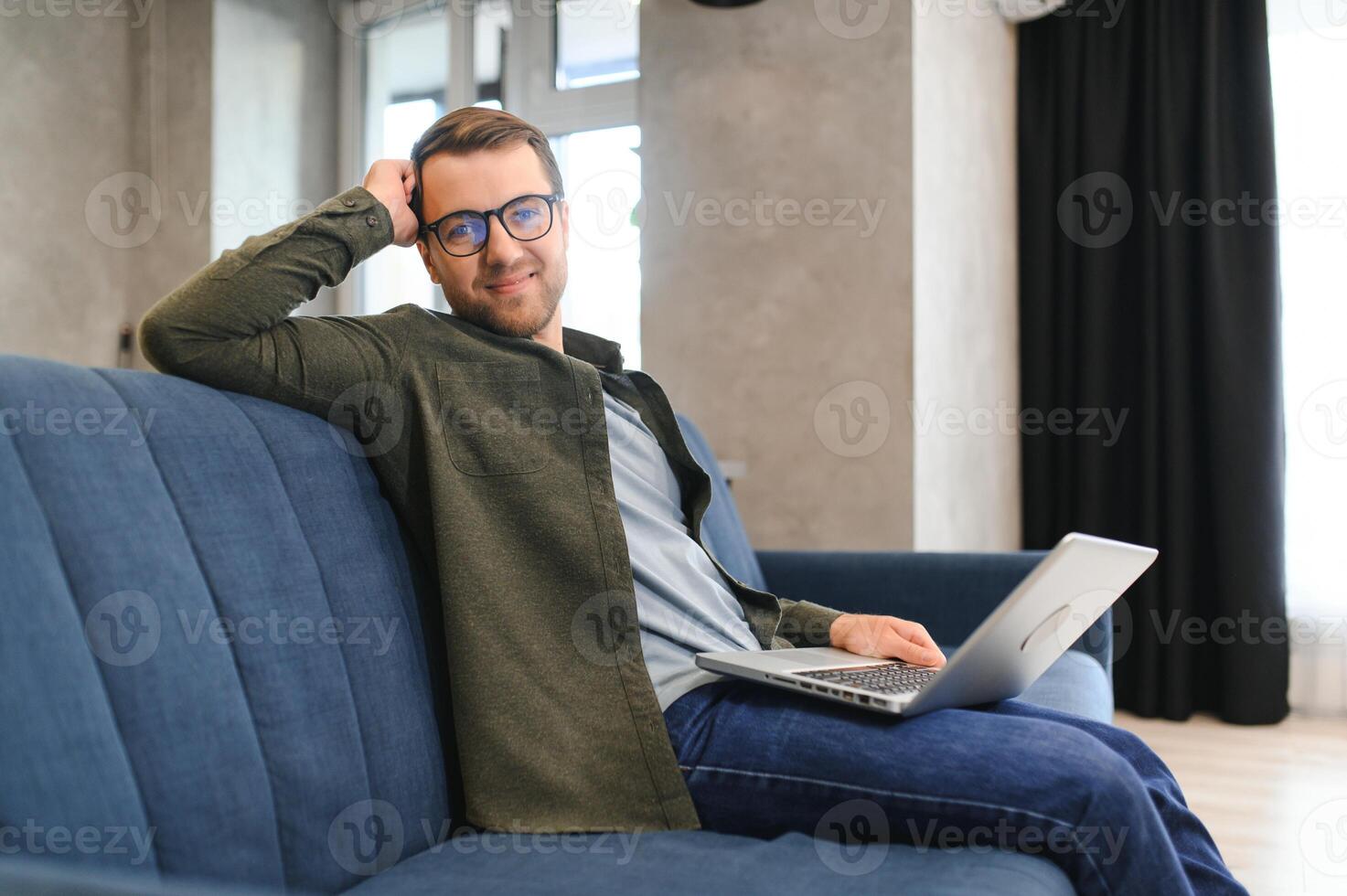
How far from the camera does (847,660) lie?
123 centimetres

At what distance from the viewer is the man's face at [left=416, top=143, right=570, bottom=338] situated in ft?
4.22

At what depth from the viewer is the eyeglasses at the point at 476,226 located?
1.29 meters

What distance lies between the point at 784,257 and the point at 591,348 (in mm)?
1249

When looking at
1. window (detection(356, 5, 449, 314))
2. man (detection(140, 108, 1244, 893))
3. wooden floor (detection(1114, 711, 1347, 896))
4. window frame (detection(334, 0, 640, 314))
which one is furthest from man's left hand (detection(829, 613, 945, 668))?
window (detection(356, 5, 449, 314))

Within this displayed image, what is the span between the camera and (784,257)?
264 centimetres

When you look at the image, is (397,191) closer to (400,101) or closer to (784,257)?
(784,257)

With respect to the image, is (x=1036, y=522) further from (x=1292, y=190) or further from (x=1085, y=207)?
(x=1292, y=190)

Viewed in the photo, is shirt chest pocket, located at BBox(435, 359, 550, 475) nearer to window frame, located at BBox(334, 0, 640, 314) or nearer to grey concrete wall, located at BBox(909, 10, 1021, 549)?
grey concrete wall, located at BBox(909, 10, 1021, 549)

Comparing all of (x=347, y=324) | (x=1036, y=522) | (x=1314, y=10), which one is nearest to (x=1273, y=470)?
(x=1036, y=522)

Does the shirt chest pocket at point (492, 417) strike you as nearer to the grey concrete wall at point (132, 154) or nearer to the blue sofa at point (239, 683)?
the blue sofa at point (239, 683)

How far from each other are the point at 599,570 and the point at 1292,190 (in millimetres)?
2815

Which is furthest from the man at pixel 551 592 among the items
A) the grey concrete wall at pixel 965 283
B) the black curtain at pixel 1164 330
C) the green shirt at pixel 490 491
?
the black curtain at pixel 1164 330

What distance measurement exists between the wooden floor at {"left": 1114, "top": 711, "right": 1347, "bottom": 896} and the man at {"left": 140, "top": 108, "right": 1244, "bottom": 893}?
1090 mm

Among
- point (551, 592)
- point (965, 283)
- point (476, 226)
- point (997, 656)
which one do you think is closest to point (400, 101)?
point (965, 283)
